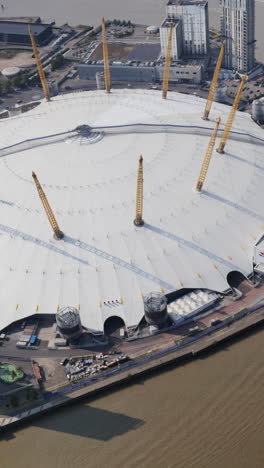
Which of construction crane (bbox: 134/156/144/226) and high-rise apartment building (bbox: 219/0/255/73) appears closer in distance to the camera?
construction crane (bbox: 134/156/144/226)

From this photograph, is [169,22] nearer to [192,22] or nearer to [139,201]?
[192,22]

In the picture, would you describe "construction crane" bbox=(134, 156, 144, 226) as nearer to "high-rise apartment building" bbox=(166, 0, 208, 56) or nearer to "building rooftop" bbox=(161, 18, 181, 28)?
"building rooftop" bbox=(161, 18, 181, 28)

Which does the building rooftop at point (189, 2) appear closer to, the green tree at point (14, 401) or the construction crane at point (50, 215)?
the construction crane at point (50, 215)

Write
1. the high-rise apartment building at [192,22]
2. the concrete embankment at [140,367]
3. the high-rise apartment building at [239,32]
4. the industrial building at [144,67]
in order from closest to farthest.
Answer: the concrete embankment at [140,367]
the high-rise apartment building at [239,32]
the industrial building at [144,67]
the high-rise apartment building at [192,22]

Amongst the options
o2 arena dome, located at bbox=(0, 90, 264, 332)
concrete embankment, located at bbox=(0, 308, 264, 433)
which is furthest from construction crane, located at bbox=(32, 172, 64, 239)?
concrete embankment, located at bbox=(0, 308, 264, 433)

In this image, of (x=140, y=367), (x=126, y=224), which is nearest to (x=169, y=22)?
(x=126, y=224)

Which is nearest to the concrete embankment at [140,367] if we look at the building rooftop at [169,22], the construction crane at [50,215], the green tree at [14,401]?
the green tree at [14,401]

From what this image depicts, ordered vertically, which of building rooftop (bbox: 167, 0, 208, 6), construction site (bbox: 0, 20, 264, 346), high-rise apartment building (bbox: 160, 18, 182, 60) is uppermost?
building rooftop (bbox: 167, 0, 208, 6)

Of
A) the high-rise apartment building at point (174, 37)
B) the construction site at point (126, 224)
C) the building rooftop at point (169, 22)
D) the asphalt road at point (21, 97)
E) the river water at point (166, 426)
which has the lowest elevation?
the river water at point (166, 426)
